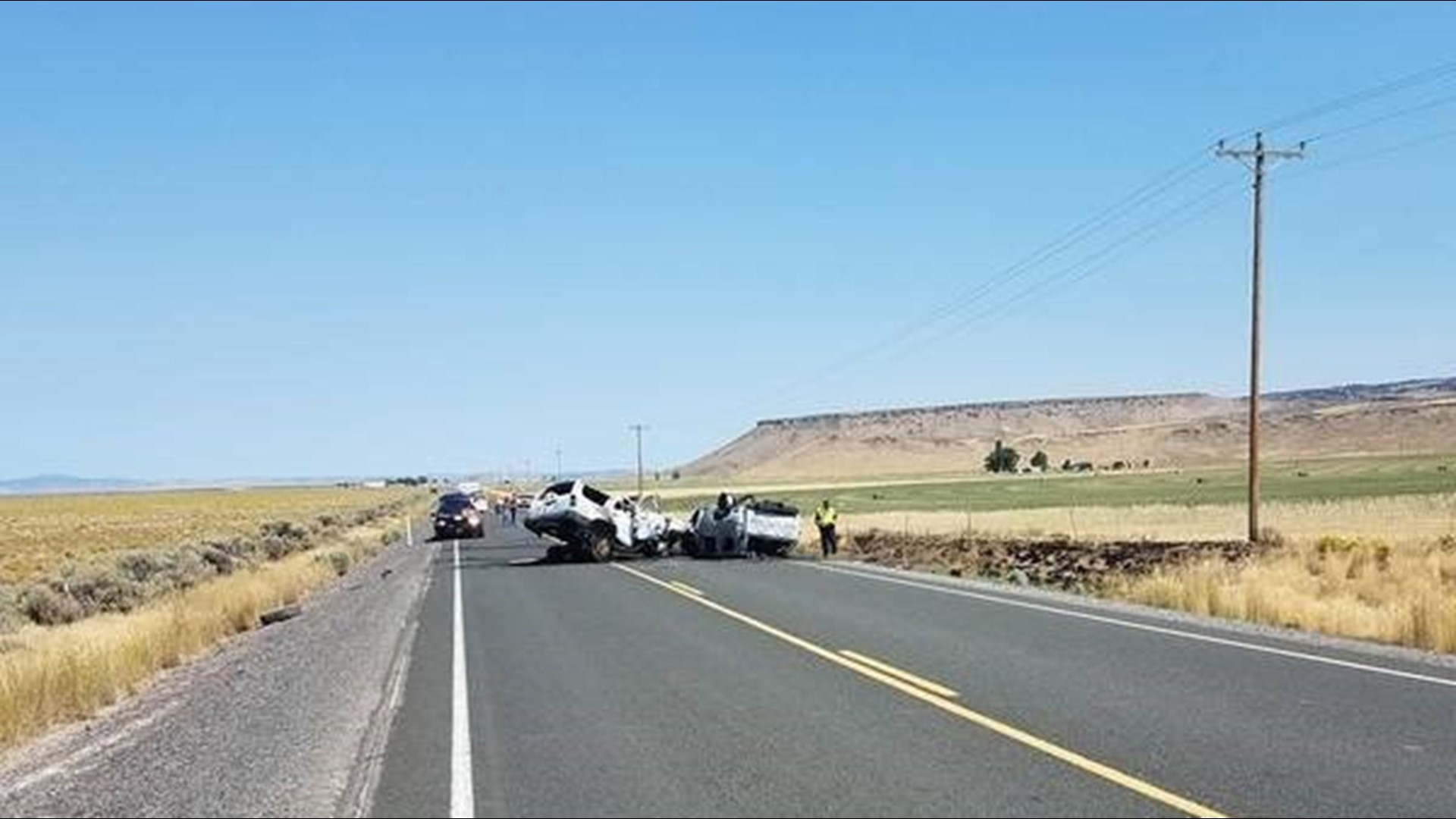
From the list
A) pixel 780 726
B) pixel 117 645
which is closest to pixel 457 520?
pixel 117 645

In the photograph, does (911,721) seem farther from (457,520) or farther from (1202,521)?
(457,520)

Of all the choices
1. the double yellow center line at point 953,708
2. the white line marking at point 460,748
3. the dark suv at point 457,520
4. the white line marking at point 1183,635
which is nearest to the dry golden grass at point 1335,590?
the white line marking at point 1183,635

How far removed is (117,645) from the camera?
20.9m

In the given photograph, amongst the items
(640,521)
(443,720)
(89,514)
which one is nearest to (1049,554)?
(640,521)

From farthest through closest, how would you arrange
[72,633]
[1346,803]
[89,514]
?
[89,514] → [72,633] → [1346,803]

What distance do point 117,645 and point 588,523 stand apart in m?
19.9

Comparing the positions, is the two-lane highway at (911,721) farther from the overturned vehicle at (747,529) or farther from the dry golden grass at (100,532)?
the dry golden grass at (100,532)

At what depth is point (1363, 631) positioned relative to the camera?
62.1ft

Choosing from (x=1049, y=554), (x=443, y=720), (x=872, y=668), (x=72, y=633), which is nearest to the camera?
(x=443, y=720)

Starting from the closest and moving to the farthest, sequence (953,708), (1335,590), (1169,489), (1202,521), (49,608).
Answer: (953,708) < (1335,590) < (49,608) < (1202,521) < (1169,489)

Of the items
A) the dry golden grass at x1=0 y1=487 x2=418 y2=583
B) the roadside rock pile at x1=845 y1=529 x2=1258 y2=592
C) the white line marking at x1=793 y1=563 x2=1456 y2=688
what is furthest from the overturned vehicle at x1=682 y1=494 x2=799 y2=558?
the dry golden grass at x1=0 y1=487 x2=418 y2=583

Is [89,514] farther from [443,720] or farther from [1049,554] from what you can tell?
[443,720]

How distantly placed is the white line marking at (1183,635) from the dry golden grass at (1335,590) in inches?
84.7

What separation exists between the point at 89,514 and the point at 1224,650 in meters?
122
